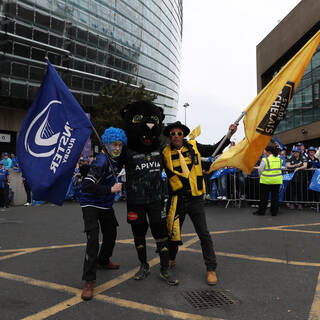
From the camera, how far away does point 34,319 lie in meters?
2.65

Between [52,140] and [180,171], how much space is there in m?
1.50

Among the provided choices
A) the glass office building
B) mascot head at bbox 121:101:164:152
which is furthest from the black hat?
the glass office building

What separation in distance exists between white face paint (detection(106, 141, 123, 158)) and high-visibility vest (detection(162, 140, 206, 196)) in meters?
0.60

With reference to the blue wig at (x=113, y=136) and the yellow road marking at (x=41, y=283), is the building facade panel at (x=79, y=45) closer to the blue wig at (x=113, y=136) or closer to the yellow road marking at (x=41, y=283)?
the yellow road marking at (x=41, y=283)

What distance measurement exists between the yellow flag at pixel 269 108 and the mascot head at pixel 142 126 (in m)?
1.36

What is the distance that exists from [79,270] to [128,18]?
41642 mm

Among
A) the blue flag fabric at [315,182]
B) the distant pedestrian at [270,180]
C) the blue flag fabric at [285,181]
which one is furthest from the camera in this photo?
the blue flag fabric at [285,181]

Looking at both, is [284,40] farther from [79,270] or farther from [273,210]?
[79,270]

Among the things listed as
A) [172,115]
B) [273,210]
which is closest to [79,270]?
[273,210]

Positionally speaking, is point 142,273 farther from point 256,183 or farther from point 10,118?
point 10,118

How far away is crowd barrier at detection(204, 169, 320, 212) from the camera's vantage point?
9.12m

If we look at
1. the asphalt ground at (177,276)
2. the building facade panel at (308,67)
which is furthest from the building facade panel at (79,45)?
the asphalt ground at (177,276)

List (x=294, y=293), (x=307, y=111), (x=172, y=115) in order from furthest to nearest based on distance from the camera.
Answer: (x=172, y=115)
(x=307, y=111)
(x=294, y=293)

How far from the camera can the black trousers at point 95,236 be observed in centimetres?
328
